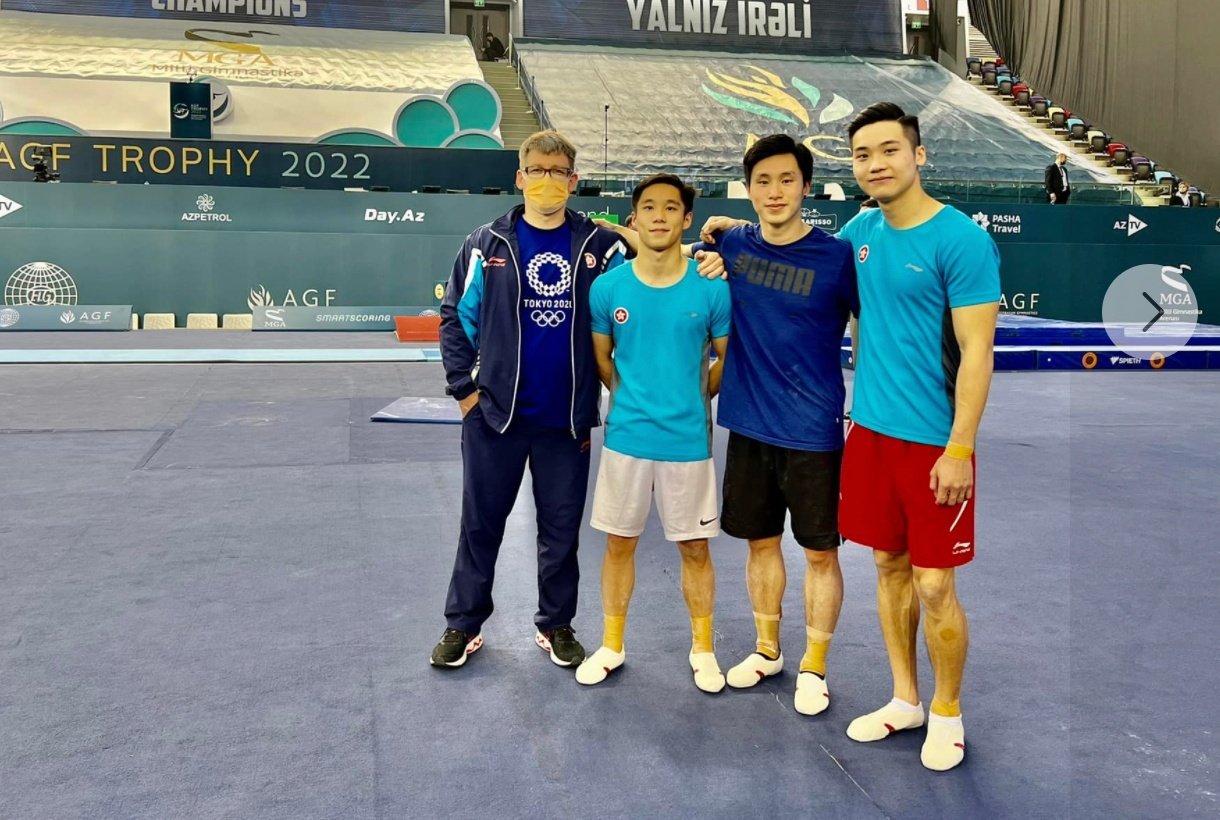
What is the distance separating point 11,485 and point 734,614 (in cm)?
456

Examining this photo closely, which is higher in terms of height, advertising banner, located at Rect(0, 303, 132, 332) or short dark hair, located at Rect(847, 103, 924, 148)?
short dark hair, located at Rect(847, 103, 924, 148)

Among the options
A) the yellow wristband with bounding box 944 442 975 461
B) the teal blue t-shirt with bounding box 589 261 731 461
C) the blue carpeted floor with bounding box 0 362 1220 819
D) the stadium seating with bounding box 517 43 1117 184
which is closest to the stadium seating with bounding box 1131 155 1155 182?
the stadium seating with bounding box 517 43 1117 184

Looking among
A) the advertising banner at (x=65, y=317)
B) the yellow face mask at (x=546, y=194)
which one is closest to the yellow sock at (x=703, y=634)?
the yellow face mask at (x=546, y=194)

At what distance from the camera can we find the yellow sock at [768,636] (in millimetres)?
3682

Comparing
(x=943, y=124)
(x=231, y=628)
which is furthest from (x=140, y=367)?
(x=943, y=124)

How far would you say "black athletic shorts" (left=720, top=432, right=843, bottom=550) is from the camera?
3.47 meters

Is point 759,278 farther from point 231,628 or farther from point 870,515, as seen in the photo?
point 231,628

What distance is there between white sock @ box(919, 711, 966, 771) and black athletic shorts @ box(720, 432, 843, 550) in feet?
2.12

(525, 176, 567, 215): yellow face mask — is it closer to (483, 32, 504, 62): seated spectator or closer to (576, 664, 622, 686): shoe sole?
(576, 664, 622, 686): shoe sole

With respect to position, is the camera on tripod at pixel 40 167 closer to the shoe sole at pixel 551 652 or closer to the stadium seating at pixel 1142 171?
the shoe sole at pixel 551 652

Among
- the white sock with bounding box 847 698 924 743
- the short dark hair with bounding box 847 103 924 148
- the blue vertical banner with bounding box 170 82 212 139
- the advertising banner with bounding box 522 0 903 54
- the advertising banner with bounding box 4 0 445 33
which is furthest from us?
the advertising banner with bounding box 522 0 903 54

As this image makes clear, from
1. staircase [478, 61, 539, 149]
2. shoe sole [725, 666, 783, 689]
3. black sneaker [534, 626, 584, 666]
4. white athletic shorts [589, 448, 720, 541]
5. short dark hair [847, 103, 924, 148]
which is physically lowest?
shoe sole [725, 666, 783, 689]

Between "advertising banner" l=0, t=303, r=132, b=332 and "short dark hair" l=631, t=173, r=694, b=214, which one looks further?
"advertising banner" l=0, t=303, r=132, b=332

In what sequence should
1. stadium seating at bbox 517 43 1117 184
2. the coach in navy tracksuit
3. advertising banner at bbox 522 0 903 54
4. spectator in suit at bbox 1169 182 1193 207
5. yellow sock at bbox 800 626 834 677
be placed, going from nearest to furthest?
yellow sock at bbox 800 626 834 677
the coach in navy tracksuit
spectator in suit at bbox 1169 182 1193 207
stadium seating at bbox 517 43 1117 184
advertising banner at bbox 522 0 903 54
